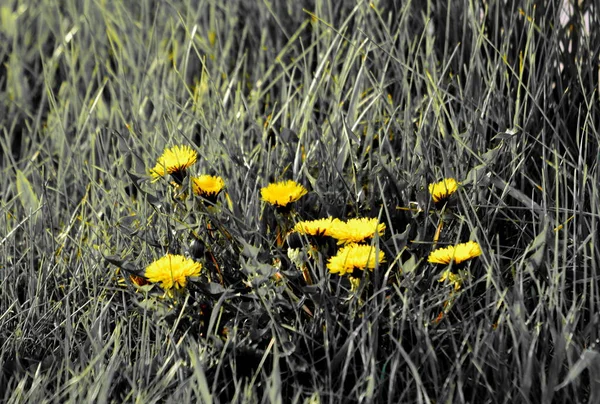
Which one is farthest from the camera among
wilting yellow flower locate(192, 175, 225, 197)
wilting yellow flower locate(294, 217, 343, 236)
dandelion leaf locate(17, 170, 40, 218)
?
dandelion leaf locate(17, 170, 40, 218)

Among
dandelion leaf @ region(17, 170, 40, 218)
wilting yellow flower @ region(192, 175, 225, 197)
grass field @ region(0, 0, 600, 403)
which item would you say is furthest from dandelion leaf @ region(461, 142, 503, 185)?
dandelion leaf @ region(17, 170, 40, 218)

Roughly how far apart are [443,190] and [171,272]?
521 mm

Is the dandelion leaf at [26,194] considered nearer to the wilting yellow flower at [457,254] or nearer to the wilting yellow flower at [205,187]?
the wilting yellow flower at [205,187]

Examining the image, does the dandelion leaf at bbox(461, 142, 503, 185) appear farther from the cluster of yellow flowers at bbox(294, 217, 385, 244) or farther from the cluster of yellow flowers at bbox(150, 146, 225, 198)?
the cluster of yellow flowers at bbox(150, 146, 225, 198)

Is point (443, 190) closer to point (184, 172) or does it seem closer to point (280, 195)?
point (280, 195)

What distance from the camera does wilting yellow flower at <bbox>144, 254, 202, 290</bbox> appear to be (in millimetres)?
1416

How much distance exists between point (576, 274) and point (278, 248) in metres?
0.57

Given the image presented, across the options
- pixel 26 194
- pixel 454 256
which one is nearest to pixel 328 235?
pixel 454 256

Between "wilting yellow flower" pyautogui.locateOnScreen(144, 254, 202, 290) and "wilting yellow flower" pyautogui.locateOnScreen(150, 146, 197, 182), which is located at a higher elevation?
"wilting yellow flower" pyautogui.locateOnScreen(150, 146, 197, 182)

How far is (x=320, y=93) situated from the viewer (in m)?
2.10

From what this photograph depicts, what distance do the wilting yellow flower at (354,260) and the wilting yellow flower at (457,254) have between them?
102mm

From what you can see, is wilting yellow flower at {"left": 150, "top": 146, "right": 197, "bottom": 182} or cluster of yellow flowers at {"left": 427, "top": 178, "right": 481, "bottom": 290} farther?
wilting yellow flower at {"left": 150, "top": 146, "right": 197, "bottom": 182}

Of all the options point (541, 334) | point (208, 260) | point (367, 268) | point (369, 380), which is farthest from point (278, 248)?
point (541, 334)

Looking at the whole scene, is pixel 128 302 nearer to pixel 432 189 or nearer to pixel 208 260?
pixel 208 260
